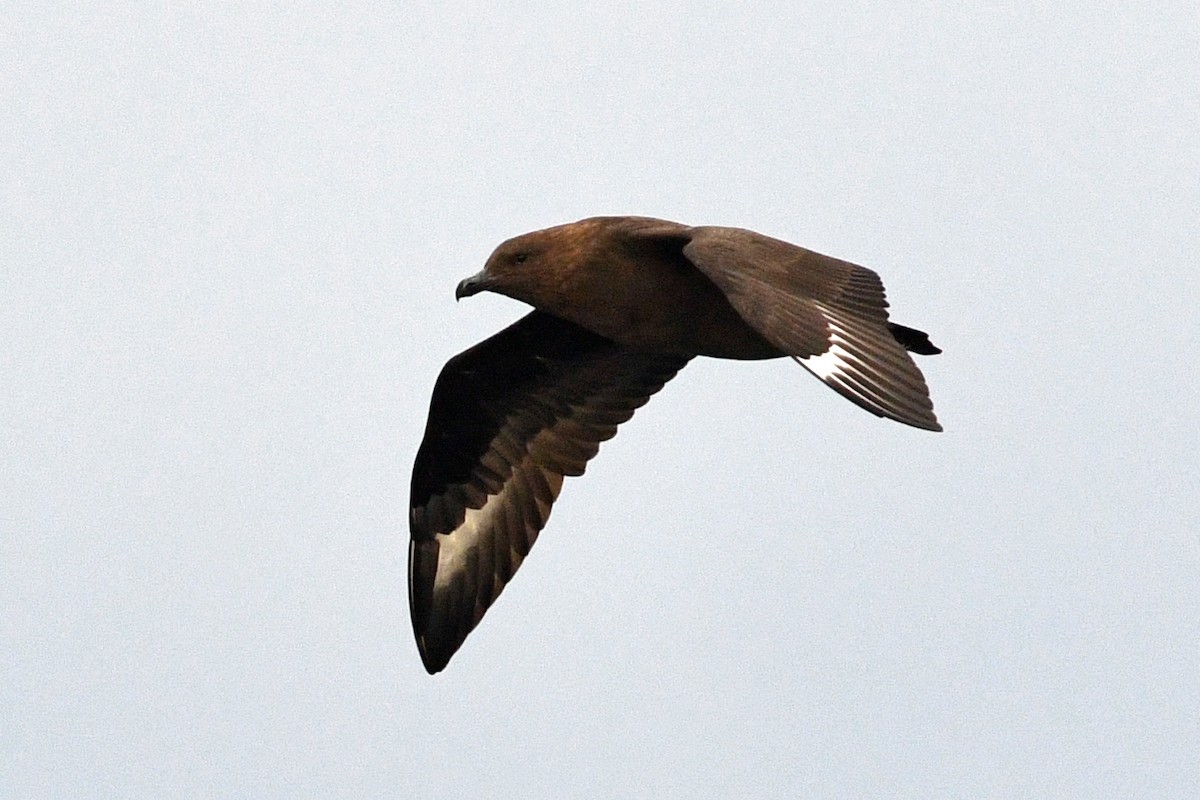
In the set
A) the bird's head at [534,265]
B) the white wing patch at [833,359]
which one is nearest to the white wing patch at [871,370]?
the white wing patch at [833,359]

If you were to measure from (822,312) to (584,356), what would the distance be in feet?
6.47

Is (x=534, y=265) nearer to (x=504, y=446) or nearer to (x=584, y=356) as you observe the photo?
(x=584, y=356)

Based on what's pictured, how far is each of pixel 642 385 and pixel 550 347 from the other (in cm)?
44

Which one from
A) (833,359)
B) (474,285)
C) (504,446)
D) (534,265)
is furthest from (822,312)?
(504,446)

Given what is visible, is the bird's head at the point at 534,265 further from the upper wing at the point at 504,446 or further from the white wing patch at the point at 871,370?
the white wing patch at the point at 871,370

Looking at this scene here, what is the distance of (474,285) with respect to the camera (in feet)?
31.6

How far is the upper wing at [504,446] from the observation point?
10.4m

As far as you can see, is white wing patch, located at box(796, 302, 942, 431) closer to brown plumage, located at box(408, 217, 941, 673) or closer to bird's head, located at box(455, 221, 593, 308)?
brown plumage, located at box(408, 217, 941, 673)

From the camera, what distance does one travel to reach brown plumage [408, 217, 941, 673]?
8.48 m

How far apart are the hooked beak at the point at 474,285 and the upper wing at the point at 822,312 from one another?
3.10 ft

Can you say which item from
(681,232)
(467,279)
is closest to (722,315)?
(681,232)

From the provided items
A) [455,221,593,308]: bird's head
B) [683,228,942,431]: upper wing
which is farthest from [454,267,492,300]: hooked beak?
[683,228,942,431]: upper wing

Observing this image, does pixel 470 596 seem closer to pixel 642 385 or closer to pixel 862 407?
pixel 642 385

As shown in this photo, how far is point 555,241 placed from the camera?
31.3ft
